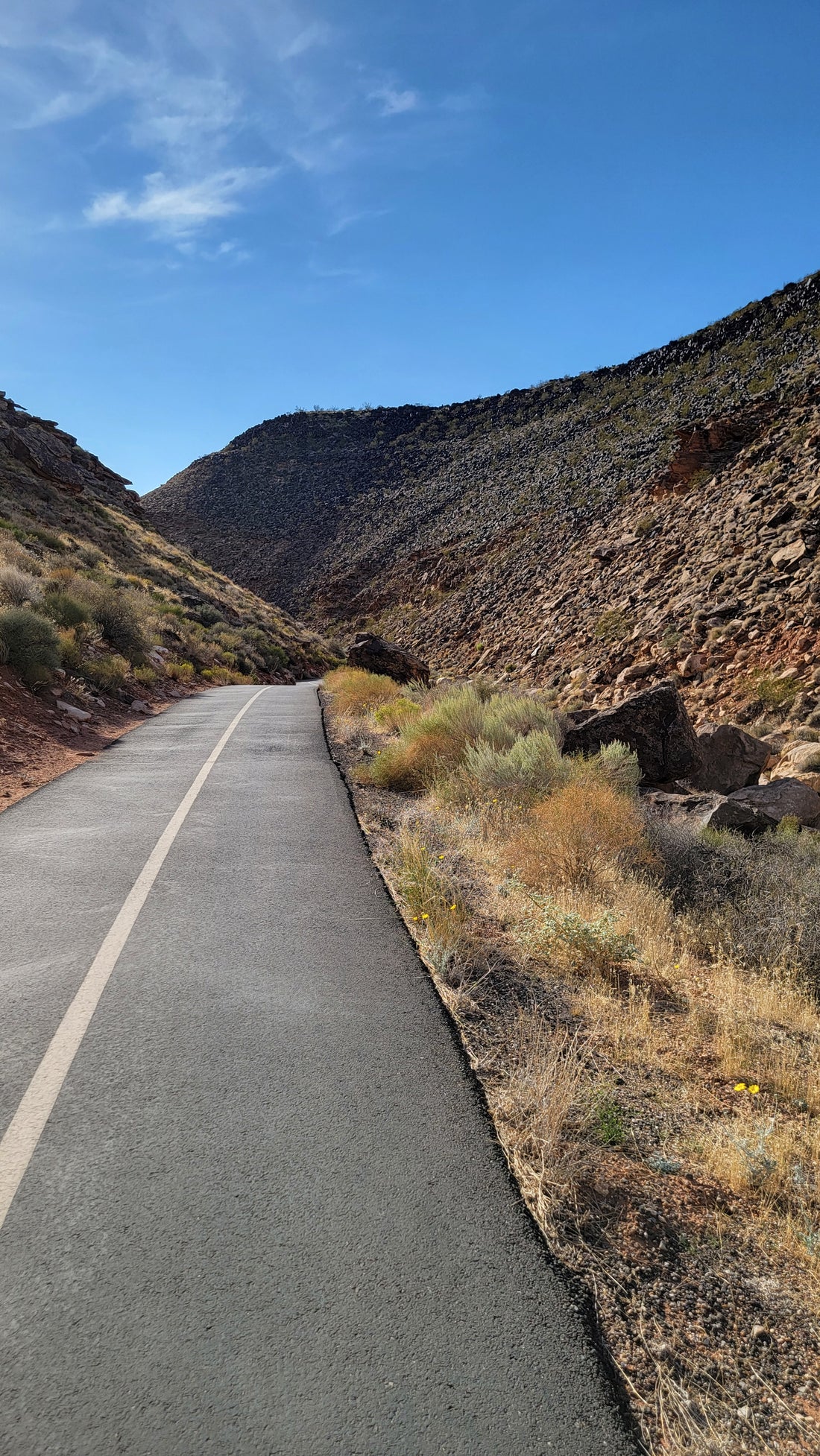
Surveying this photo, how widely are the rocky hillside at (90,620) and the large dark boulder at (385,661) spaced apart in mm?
5793

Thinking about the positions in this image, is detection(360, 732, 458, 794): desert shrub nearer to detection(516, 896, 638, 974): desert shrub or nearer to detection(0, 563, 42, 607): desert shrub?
detection(516, 896, 638, 974): desert shrub

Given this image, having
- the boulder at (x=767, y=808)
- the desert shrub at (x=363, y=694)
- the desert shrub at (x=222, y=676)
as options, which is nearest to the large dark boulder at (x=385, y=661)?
the desert shrub at (x=363, y=694)

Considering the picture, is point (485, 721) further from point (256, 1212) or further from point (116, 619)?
point (116, 619)

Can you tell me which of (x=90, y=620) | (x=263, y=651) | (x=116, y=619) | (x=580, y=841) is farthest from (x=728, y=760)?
(x=263, y=651)

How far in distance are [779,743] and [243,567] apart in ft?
185

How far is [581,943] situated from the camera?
5.30 meters

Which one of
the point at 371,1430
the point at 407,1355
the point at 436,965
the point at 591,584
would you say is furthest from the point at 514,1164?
the point at 591,584

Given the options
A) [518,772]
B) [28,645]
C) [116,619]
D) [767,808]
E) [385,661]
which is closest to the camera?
[767,808]

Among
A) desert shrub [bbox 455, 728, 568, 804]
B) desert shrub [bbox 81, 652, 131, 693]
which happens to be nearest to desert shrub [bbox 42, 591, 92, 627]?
desert shrub [bbox 81, 652, 131, 693]

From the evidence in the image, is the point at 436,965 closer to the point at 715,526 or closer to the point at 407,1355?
the point at 407,1355

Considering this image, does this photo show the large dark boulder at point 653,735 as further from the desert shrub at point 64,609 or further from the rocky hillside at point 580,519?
the desert shrub at point 64,609

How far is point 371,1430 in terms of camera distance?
6.72 ft

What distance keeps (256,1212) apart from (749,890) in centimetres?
480

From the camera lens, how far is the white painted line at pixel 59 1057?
305 cm
